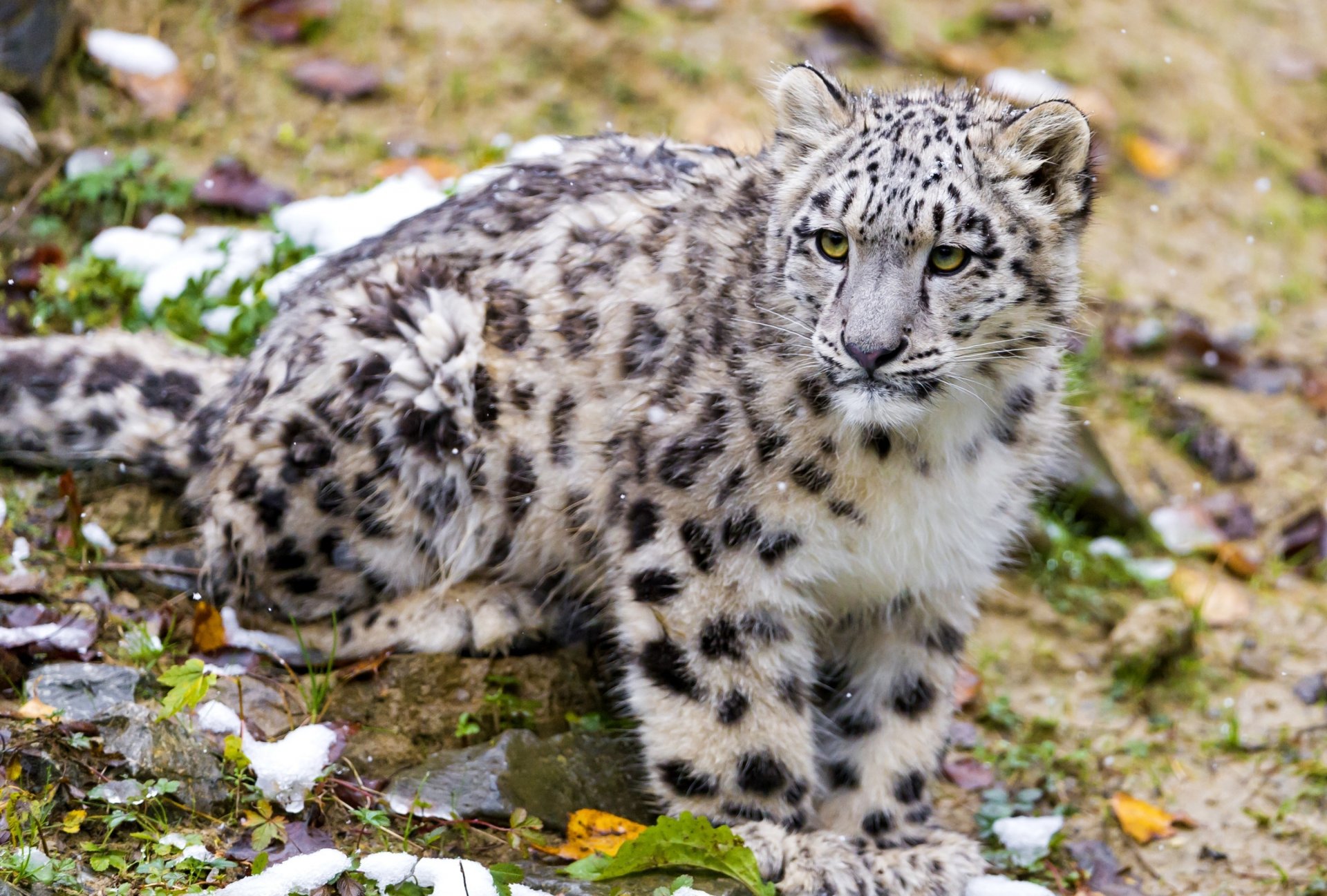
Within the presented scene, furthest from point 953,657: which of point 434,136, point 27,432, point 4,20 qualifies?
point 4,20

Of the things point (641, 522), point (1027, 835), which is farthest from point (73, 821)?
point (1027, 835)

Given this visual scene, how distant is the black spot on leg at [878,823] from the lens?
15.3 feet

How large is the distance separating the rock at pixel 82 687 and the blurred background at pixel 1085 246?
2.59 feet

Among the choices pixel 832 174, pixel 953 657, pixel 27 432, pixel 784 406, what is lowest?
pixel 27 432

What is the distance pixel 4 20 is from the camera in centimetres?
657

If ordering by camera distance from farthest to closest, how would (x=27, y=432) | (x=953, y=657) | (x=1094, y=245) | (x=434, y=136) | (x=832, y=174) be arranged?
(x=1094, y=245) < (x=434, y=136) < (x=27, y=432) < (x=953, y=657) < (x=832, y=174)

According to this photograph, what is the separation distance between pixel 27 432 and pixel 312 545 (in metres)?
1.27

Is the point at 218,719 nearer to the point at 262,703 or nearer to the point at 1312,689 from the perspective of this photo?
the point at 262,703

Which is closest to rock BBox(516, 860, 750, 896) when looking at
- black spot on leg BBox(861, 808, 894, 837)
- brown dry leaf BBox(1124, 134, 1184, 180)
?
black spot on leg BBox(861, 808, 894, 837)

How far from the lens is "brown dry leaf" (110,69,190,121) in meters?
7.20

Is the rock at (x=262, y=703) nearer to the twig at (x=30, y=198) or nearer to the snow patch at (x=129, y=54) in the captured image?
the twig at (x=30, y=198)

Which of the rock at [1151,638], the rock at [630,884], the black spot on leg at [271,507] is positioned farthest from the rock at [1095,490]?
the black spot on leg at [271,507]

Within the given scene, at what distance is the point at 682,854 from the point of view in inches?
159

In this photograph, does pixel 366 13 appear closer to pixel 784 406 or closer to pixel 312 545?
pixel 312 545
